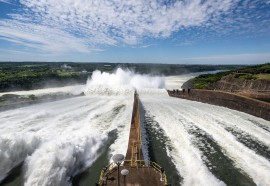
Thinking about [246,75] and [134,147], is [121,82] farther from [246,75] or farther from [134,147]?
[134,147]

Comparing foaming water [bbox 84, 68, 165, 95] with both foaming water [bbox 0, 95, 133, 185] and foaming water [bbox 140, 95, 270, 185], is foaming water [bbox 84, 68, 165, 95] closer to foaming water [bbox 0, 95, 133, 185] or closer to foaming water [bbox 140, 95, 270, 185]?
foaming water [bbox 140, 95, 270, 185]

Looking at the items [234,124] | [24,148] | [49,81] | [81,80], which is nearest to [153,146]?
[24,148]

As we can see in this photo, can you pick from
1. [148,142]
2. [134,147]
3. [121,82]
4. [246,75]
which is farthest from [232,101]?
[121,82]

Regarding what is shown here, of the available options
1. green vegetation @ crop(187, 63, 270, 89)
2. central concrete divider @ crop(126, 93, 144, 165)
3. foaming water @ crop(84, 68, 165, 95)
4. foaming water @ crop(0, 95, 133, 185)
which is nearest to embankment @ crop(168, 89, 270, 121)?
green vegetation @ crop(187, 63, 270, 89)

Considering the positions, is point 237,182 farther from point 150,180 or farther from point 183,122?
point 183,122

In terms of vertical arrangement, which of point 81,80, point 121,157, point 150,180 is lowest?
point 81,80
